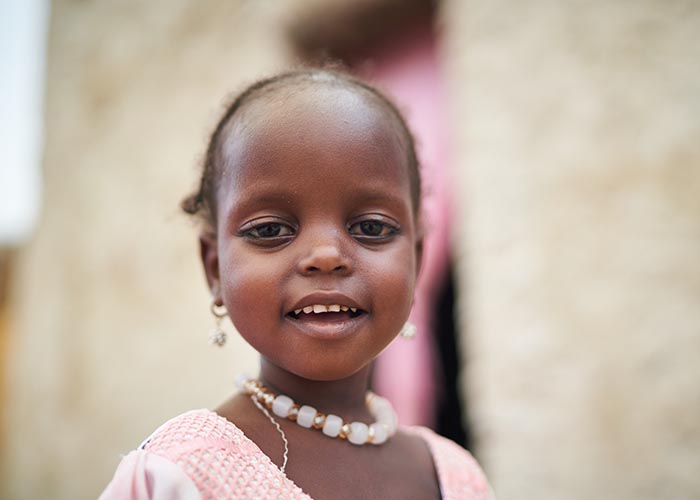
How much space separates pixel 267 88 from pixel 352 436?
76 centimetres

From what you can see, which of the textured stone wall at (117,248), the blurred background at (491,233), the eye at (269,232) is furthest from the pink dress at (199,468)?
the textured stone wall at (117,248)

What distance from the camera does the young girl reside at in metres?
1.02

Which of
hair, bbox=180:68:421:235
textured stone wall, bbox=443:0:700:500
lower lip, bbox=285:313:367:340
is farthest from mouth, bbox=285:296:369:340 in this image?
textured stone wall, bbox=443:0:700:500

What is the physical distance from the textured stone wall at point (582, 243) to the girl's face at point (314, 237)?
170 centimetres

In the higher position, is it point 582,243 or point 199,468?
point 582,243

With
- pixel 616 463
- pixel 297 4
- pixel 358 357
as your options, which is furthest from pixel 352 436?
pixel 297 4

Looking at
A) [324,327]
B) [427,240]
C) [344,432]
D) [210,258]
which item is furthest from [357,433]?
[427,240]

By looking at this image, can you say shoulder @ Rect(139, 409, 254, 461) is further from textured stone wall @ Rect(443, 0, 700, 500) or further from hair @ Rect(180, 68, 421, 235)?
textured stone wall @ Rect(443, 0, 700, 500)

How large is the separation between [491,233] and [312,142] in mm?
1946

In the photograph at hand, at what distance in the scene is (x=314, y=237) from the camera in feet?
3.46

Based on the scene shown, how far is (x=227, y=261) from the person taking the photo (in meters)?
1.14

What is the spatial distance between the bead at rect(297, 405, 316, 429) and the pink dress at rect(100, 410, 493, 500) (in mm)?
133

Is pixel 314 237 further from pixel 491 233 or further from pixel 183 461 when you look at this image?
pixel 491 233

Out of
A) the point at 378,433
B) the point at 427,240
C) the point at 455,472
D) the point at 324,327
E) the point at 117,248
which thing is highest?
the point at 427,240
